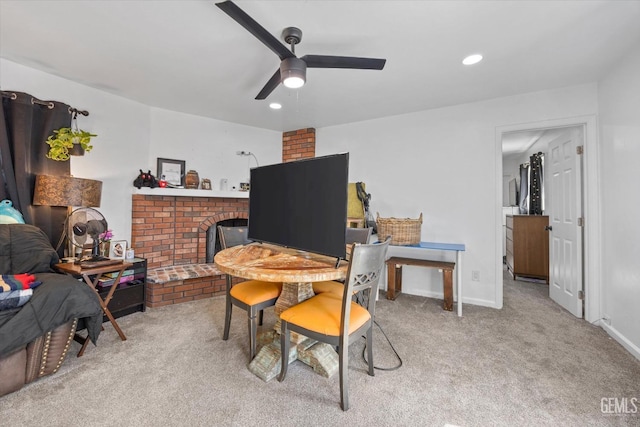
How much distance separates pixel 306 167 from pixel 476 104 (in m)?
2.48

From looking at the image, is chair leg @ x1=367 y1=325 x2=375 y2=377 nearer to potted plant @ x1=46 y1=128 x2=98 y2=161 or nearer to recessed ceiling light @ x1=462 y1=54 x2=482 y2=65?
recessed ceiling light @ x1=462 y1=54 x2=482 y2=65

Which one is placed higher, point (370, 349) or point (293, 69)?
point (293, 69)

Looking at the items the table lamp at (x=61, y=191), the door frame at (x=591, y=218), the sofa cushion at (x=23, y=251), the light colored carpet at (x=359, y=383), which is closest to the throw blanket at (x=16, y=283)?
the sofa cushion at (x=23, y=251)

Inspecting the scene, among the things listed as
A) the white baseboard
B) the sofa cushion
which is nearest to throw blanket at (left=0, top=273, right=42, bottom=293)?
the sofa cushion

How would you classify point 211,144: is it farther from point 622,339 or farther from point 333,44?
point 622,339

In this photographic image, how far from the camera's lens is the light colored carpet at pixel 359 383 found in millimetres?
1377

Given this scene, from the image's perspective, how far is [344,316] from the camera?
1381 mm

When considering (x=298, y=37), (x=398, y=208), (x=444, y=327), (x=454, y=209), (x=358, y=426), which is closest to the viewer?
(x=358, y=426)

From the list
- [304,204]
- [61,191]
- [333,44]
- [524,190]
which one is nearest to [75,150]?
[61,191]

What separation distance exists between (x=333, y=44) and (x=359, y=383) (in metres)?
2.31

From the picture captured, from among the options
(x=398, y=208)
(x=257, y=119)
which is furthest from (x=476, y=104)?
(x=257, y=119)

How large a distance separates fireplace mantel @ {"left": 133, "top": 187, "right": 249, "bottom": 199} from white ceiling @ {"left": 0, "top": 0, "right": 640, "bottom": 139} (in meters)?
1.03

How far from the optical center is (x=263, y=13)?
167 cm

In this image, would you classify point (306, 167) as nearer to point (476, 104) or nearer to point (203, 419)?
point (203, 419)
